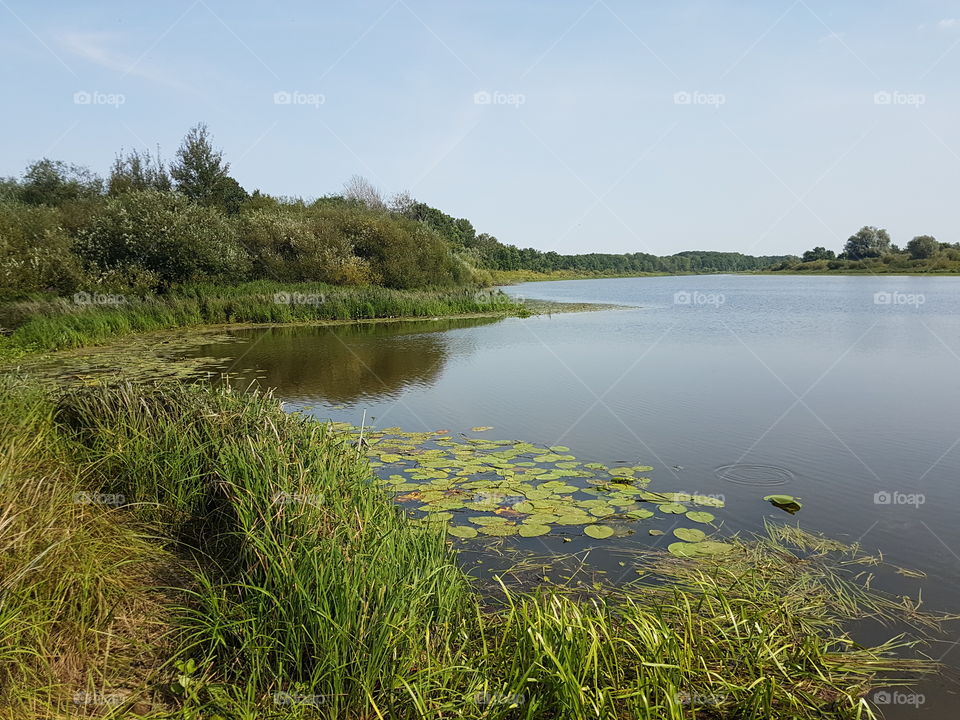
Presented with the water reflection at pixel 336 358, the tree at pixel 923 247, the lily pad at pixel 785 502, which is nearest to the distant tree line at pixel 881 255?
the tree at pixel 923 247

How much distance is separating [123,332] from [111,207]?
24.5ft

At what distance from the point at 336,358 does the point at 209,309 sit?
31.2 feet

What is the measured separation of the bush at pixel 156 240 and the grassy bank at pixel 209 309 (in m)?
0.92

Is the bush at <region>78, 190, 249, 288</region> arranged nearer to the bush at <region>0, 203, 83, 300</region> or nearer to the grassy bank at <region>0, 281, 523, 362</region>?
the grassy bank at <region>0, 281, 523, 362</region>

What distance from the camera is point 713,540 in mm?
5195

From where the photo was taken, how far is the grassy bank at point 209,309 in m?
17.3

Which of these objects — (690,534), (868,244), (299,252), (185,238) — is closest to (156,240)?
(185,238)

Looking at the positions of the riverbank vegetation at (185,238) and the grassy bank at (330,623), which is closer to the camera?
the grassy bank at (330,623)

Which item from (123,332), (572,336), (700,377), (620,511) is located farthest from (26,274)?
(620,511)

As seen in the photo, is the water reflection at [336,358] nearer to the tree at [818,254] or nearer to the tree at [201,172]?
the tree at [201,172]

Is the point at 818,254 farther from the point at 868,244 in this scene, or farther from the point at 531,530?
the point at 531,530

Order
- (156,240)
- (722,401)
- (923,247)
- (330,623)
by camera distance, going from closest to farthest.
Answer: (330,623) → (722,401) → (156,240) → (923,247)

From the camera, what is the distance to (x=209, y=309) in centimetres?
2330

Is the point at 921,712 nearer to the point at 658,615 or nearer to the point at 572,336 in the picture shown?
the point at 658,615
